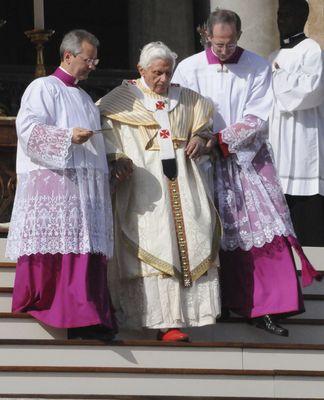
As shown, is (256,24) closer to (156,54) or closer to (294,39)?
(294,39)

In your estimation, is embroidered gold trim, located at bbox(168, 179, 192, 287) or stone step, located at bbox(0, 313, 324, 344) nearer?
stone step, located at bbox(0, 313, 324, 344)

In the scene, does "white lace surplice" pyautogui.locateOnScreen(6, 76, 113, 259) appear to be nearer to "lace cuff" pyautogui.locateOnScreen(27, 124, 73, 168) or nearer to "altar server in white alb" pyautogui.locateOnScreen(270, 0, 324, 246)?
"lace cuff" pyautogui.locateOnScreen(27, 124, 73, 168)

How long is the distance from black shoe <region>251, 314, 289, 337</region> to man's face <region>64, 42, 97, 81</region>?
1.65m

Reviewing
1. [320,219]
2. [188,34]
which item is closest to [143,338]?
[320,219]

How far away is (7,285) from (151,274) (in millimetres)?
812

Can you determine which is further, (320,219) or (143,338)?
(320,219)

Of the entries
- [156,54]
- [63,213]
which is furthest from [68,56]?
[63,213]

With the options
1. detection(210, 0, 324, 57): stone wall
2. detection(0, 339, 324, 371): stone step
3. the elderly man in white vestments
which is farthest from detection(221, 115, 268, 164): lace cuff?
detection(210, 0, 324, 57): stone wall

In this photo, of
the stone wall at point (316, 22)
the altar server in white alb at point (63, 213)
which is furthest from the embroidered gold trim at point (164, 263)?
the stone wall at point (316, 22)

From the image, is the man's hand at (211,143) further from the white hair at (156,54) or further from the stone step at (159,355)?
the stone step at (159,355)

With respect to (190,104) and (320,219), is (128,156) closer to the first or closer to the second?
(190,104)

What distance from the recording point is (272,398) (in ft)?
36.2

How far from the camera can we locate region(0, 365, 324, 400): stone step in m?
10.8

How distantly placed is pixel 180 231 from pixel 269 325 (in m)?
0.71
